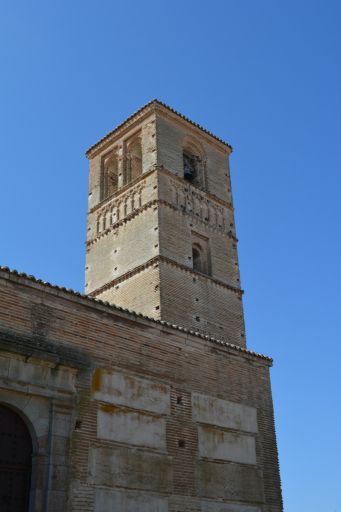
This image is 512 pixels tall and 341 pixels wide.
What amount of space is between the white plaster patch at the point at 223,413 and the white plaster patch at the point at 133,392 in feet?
2.96

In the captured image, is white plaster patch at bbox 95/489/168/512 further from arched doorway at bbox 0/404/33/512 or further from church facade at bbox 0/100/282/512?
arched doorway at bbox 0/404/33/512

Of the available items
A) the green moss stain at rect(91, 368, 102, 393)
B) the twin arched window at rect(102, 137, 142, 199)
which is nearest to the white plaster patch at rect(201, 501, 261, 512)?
the green moss stain at rect(91, 368, 102, 393)

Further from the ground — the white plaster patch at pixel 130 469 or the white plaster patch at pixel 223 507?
the white plaster patch at pixel 130 469

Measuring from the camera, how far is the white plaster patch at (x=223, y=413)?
1295 cm

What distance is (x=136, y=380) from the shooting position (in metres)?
12.0

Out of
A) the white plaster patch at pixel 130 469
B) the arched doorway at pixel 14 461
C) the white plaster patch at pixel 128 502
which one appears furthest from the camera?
the white plaster patch at pixel 130 469

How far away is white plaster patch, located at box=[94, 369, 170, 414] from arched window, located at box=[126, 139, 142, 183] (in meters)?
11.7

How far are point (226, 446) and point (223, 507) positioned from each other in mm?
1235

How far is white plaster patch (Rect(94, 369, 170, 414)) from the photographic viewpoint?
11.4 meters

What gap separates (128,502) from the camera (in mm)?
10953

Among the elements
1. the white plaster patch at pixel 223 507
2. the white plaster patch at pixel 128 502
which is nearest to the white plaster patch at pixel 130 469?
the white plaster patch at pixel 128 502

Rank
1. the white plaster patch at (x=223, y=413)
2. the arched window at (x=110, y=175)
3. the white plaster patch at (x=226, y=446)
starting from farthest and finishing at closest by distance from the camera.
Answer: the arched window at (x=110, y=175) → the white plaster patch at (x=223, y=413) → the white plaster patch at (x=226, y=446)

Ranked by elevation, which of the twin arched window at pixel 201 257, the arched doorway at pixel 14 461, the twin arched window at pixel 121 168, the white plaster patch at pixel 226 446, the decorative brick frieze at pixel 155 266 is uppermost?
the twin arched window at pixel 121 168

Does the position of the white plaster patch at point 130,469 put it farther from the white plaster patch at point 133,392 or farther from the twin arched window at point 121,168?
the twin arched window at point 121,168
